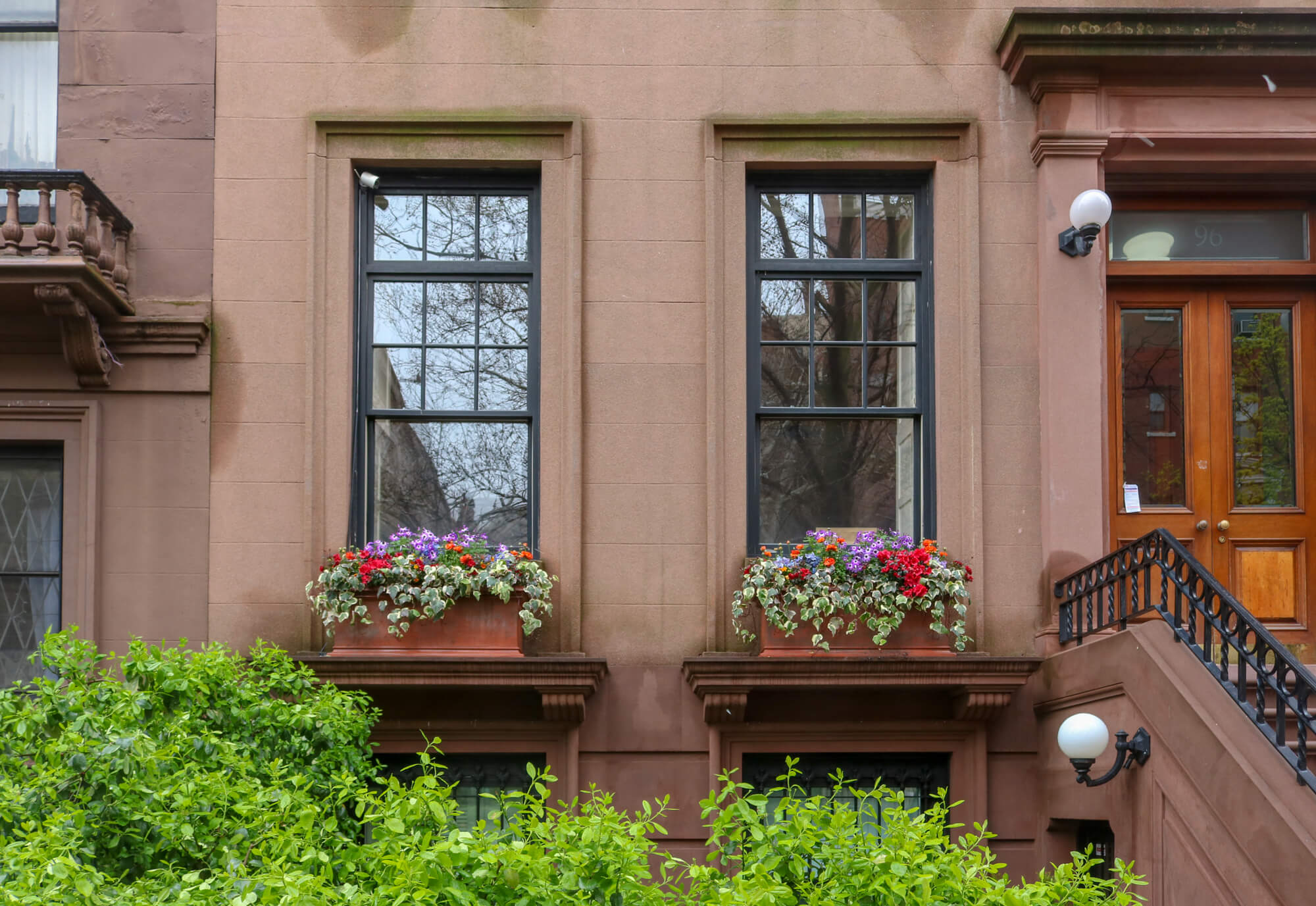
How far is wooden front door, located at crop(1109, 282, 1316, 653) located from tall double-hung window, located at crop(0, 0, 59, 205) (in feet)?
25.6

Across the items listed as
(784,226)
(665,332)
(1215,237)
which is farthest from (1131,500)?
(665,332)

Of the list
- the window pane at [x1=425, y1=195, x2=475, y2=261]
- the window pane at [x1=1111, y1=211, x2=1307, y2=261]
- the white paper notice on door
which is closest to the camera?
the white paper notice on door

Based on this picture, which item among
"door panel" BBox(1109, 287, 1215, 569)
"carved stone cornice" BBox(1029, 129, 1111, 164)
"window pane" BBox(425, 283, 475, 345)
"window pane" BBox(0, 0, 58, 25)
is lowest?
"door panel" BBox(1109, 287, 1215, 569)

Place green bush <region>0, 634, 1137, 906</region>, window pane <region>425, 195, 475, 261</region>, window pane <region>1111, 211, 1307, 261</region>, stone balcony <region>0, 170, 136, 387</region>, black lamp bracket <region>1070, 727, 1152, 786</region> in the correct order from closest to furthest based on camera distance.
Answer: green bush <region>0, 634, 1137, 906</region> → black lamp bracket <region>1070, 727, 1152, 786</region> → stone balcony <region>0, 170, 136, 387</region> → window pane <region>425, 195, 475, 261</region> → window pane <region>1111, 211, 1307, 261</region>

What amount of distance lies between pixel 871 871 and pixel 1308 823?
2.31 meters

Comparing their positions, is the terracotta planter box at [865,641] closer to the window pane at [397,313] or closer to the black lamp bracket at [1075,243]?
the black lamp bracket at [1075,243]

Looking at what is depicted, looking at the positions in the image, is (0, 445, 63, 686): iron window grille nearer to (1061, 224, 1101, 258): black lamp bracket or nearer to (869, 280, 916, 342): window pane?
(869, 280, 916, 342): window pane

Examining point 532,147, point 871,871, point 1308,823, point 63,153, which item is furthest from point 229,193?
point 1308,823

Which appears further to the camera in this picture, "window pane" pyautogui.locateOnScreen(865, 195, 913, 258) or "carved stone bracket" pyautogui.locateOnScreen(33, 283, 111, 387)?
"window pane" pyautogui.locateOnScreen(865, 195, 913, 258)

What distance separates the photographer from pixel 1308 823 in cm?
550

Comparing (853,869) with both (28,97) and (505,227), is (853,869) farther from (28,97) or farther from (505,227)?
(28,97)

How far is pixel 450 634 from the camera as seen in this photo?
Answer: 814 centimetres

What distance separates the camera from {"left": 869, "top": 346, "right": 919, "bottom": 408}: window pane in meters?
8.85

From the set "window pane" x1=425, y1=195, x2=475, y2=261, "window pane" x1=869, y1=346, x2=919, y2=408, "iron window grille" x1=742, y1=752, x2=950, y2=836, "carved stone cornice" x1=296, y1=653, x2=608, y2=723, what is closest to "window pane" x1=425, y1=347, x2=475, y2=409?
"window pane" x1=425, y1=195, x2=475, y2=261
